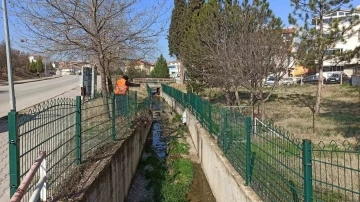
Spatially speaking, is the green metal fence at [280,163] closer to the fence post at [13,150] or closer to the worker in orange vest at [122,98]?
the fence post at [13,150]

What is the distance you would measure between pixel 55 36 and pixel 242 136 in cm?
753

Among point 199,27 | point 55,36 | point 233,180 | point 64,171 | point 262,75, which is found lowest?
point 233,180

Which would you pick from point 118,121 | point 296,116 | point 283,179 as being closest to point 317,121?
point 296,116

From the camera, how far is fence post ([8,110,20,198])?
3.61 m

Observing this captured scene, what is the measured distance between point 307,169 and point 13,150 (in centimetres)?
288

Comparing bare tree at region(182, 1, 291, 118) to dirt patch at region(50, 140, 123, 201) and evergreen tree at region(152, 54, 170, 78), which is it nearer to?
dirt patch at region(50, 140, 123, 201)

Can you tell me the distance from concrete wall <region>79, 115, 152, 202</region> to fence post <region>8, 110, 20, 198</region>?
1.17 metres

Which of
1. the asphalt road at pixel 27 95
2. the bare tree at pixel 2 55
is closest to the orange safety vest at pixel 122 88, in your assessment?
the asphalt road at pixel 27 95

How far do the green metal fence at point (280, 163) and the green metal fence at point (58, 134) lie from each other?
2.60 meters

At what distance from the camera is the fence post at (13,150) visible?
11.8 feet

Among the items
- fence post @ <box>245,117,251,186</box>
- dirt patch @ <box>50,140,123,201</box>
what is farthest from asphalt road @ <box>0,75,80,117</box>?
fence post @ <box>245,117,251,186</box>

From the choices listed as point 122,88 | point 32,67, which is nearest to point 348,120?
point 122,88

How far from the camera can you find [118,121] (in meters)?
9.71

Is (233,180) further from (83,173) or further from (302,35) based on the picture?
(302,35)
